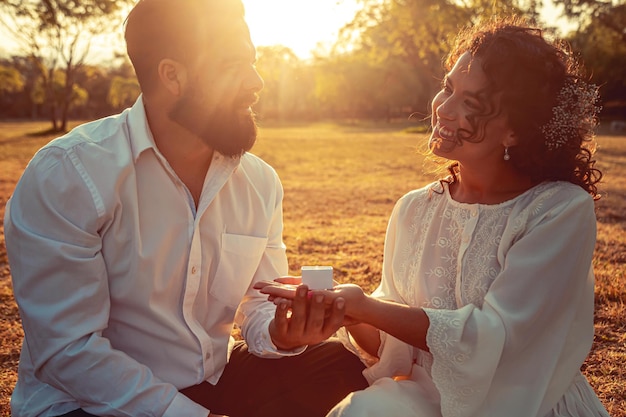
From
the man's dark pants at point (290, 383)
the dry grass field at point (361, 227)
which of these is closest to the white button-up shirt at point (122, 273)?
the man's dark pants at point (290, 383)

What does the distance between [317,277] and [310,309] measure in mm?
129

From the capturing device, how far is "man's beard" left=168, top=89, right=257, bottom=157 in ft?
8.59

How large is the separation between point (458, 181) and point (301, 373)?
3.74 feet

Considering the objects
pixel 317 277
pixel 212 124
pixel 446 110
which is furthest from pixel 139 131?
pixel 446 110

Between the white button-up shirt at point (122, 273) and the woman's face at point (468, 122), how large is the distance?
95 centimetres

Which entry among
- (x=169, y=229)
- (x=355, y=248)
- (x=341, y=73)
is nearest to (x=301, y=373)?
(x=169, y=229)

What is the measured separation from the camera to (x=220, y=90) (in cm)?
271

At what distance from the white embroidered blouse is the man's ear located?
138cm

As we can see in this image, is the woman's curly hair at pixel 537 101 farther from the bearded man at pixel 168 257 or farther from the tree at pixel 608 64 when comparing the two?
the tree at pixel 608 64

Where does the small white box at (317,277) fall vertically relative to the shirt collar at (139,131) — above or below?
below

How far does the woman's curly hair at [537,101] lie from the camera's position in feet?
7.22

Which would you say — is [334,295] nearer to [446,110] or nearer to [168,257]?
[168,257]

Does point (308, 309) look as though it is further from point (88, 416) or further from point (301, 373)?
point (88, 416)

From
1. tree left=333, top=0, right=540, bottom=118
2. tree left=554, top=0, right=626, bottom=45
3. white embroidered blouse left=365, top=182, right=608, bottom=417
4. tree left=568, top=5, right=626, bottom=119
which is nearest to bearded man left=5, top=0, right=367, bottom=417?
white embroidered blouse left=365, top=182, right=608, bottom=417
